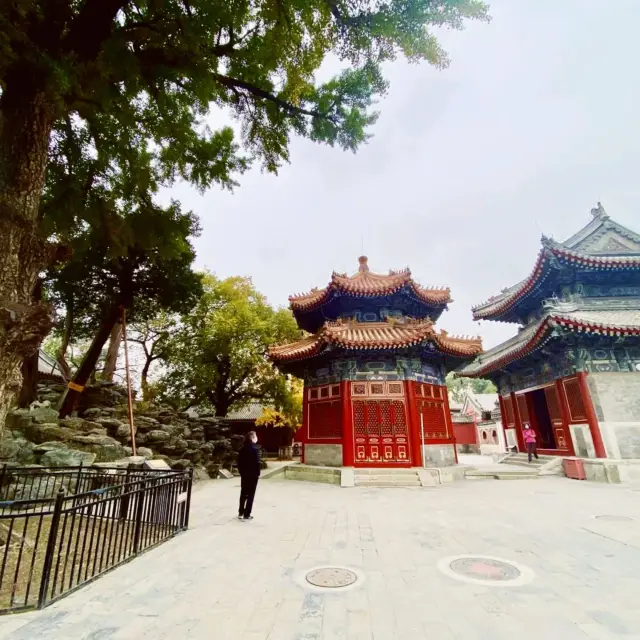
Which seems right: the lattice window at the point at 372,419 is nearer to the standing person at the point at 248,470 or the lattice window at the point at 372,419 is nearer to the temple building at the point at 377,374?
the temple building at the point at 377,374

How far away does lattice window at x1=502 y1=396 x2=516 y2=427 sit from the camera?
58.4 feet

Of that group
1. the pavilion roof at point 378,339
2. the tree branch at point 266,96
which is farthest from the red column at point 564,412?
the tree branch at point 266,96

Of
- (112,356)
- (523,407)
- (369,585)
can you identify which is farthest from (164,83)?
(523,407)

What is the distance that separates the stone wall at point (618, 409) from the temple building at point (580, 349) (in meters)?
0.03

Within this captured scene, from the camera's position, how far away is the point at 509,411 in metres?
18.2

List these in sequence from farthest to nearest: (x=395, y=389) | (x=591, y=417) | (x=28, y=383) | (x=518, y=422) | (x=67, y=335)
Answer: (x=518, y=422) < (x=67, y=335) < (x=395, y=389) < (x=28, y=383) < (x=591, y=417)

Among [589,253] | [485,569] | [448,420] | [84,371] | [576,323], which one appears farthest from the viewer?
[589,253]

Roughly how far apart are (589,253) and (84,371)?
2087 cm

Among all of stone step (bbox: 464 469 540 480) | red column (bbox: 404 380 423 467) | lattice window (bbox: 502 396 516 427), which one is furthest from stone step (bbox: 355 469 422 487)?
lattice window (bbox: 502 396 516 427)

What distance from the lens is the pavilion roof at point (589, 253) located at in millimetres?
14156

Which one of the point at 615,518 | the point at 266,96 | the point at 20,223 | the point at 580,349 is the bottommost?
the point at 615,518

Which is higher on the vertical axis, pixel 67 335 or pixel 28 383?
pixel 67 335

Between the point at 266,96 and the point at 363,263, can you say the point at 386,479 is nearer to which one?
the point at 363,263

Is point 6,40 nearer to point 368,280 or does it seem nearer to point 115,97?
point 115,97
